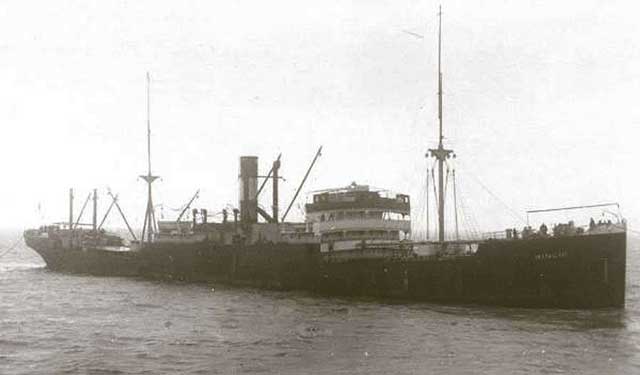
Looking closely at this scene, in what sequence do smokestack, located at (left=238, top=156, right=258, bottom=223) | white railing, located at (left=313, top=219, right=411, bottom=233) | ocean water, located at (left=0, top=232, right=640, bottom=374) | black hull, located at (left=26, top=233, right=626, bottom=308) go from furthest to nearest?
1. smokestack, located at (left=238, top=156, right=258, bottom=223)
2. white railing, located at (left=313, top=219, right=411, bottom=233)
3. black hull, located at (left=26, top=233, right=626, bottom=308)
4. ocean water, located at (left=0, top=232, right=640, bottom=374)

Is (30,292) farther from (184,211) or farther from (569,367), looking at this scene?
(569,367)

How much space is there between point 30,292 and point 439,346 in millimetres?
30877

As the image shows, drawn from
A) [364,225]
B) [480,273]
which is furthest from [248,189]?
[480,273]

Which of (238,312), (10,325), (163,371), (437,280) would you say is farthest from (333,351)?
(10,325)

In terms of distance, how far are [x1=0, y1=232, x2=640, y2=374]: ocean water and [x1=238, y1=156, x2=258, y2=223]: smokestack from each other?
12.5 m

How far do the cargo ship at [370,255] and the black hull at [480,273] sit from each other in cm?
Result: 5

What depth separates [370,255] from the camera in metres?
39.7

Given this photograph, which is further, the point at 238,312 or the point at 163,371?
the point at 238,312

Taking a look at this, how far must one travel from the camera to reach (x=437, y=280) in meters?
35.8

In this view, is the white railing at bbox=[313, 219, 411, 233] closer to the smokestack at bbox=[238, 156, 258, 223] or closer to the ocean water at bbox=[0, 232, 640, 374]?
the ocean water at bbox=[0, 232, 640, 374]

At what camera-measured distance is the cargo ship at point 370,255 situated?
3278 centimetres

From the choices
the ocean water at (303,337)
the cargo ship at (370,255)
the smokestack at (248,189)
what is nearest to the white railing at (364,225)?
the cargo ship at (370,255)

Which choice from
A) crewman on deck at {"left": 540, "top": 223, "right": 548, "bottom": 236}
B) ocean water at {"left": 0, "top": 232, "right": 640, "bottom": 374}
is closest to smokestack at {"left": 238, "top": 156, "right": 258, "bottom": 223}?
ocean water at {"left": 0, "top": 232, "right": 640, "bottom": 374}

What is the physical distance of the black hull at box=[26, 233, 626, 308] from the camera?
1282 inches
